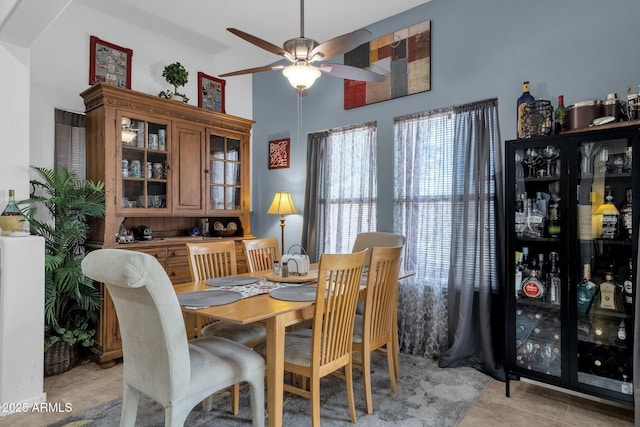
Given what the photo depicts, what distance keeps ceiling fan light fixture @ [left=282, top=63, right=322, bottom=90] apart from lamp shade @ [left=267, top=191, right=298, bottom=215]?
1.89 metres

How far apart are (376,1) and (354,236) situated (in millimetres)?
2123

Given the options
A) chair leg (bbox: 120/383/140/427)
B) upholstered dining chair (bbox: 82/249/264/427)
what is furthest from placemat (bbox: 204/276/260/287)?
chair leg (bbox: 120/383/140/427)

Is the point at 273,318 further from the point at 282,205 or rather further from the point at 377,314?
the point at 282,205

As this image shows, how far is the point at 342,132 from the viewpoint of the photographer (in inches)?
153

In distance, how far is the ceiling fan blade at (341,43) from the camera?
6.90ft

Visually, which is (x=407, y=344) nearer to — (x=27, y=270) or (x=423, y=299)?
(x=423, y=299)

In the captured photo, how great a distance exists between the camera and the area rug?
2.18 meters

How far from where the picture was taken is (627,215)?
7.25 ft

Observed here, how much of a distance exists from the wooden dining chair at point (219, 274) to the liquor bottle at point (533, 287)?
177cm

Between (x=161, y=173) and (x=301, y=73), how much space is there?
6.32 feet

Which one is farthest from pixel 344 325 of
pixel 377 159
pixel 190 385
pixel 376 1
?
pixel 376 1

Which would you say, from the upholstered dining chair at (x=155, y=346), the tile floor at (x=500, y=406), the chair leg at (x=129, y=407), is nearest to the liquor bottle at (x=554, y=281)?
the tile floor at (x=500, y=406)

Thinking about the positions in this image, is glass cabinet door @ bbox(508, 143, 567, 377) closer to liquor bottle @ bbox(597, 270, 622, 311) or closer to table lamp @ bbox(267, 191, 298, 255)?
liquor bottle @ bbox(597, 270, 622, 311)

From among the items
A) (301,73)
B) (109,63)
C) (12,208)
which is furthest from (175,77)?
(301,73)
